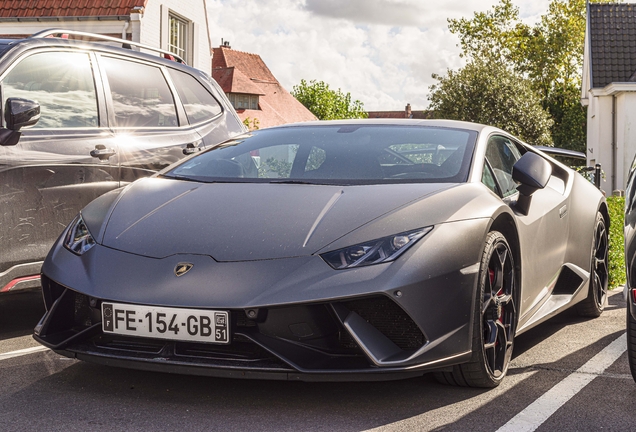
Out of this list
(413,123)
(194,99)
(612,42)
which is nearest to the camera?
(413,123)

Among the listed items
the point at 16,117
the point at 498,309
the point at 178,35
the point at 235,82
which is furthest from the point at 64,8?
the point at 235,82

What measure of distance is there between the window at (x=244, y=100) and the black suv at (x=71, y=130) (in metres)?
45.8

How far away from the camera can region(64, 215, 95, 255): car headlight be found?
4054 millimetres

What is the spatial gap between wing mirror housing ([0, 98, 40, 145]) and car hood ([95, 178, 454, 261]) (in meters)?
0.96

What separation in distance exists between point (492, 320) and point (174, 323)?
1.51 meters

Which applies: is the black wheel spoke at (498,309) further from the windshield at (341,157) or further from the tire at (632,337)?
the tire at (632,337)

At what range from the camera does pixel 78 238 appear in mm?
4180

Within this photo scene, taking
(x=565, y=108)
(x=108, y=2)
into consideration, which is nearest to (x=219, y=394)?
(x=108, y=2)

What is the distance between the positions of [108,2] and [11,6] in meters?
2.47

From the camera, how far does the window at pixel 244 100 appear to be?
52.3 metres

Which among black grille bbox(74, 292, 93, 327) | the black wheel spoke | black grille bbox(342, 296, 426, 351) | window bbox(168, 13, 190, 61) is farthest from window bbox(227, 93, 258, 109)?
black grille bbox(342, 296, 426, 351)

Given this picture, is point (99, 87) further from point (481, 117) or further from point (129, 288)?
point (481, 117)

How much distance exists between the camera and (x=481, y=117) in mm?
45531

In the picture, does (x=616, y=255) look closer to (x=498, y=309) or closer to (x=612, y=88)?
(x=498, y=309)
